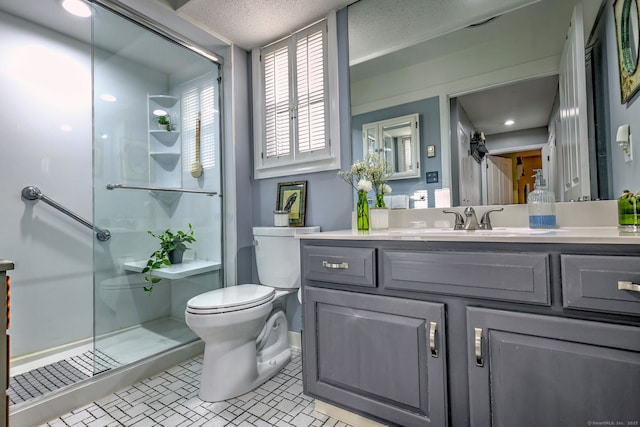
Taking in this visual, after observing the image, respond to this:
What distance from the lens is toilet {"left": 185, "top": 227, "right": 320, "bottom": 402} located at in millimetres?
1474

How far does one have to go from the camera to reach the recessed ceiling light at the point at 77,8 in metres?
1.76

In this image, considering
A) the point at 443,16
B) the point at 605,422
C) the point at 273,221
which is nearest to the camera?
the point at 605,422

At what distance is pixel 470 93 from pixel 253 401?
1883 millimetres

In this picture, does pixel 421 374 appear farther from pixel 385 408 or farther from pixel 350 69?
pixel 350 69

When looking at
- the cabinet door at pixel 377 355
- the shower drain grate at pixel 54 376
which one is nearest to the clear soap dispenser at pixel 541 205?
the cabinet door at pixel 377 355

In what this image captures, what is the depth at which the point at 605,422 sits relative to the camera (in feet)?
2.71

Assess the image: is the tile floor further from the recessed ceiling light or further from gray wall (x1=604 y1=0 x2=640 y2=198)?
the recessed ceiling light

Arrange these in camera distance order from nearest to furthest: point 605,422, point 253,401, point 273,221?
point 605,422 < point 253,401 < point 273,221

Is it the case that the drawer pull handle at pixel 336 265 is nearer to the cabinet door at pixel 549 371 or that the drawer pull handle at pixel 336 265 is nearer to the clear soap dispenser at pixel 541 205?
the cabinet door at pixel 549 371

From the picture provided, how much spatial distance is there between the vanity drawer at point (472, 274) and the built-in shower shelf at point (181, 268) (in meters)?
1.53

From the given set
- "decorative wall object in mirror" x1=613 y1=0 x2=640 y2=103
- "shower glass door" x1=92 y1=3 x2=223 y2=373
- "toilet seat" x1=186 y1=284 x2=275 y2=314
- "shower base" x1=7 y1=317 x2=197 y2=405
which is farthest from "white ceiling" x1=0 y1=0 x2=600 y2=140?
"shower base" x1=7 y1=317 x2=197 y2=405

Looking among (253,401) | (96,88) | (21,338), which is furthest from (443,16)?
(21,338)

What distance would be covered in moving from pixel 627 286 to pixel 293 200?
1.67 meters

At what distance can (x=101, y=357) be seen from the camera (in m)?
1.73
